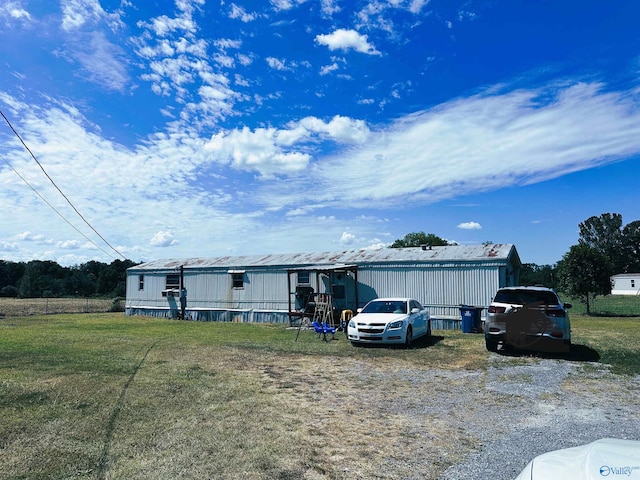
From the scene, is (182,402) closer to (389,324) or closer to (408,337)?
(389,324)

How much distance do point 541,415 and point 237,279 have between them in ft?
65.1

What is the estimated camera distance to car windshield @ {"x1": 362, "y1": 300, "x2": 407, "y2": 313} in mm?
14165

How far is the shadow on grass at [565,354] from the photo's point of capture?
10.8 meters

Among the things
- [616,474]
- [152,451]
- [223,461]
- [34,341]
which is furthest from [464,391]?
[34,341]

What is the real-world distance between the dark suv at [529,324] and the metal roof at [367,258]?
7006 mm

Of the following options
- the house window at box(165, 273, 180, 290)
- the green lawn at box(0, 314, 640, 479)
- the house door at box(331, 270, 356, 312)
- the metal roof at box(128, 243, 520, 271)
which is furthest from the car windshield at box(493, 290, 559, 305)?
the house window at box(165, 273, 180, 290)

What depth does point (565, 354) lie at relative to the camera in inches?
444

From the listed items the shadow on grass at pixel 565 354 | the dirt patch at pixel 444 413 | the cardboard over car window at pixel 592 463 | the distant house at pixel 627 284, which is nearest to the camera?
the cardboard over car window at pixel 592 463

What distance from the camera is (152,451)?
478cm

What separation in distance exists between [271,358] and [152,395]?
410 cm

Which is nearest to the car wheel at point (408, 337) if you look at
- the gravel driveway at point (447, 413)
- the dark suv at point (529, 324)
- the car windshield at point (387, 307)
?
the car windshield at point (387, 307)

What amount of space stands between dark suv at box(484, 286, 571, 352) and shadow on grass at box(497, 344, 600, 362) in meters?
0.29

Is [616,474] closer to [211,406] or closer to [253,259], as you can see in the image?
[211,406]

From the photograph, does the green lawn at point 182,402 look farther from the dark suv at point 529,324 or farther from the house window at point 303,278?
the house window at point 303,278
